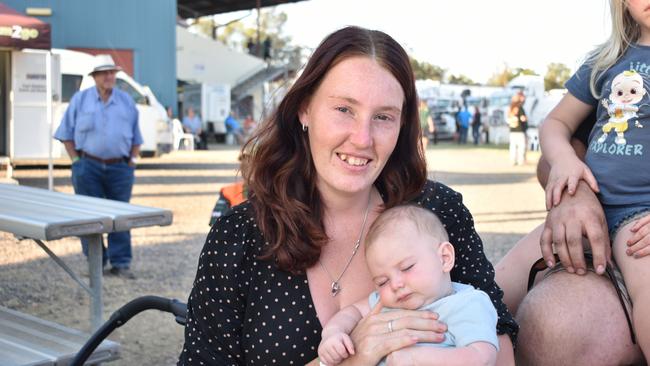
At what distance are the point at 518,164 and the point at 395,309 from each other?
2275cm

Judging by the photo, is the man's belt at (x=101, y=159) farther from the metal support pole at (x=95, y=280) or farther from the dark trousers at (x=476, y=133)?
the dark trousers at (x=476, y=133)

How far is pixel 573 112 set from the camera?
239 cm

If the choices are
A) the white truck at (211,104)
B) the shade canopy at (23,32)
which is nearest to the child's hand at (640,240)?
the shade canopy at (23,32)

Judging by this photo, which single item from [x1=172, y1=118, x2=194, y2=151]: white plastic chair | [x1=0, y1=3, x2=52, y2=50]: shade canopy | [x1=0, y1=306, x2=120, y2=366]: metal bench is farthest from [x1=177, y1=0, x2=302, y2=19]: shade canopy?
[x1=0, y1=306, x2=120, y2=366]: metal bench

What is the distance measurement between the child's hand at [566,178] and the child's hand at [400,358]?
22.7 inches

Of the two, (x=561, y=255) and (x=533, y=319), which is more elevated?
(x=561, y=255)

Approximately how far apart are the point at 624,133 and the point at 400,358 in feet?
2.58

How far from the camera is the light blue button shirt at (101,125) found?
28.0ft

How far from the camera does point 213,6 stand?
52.4 m

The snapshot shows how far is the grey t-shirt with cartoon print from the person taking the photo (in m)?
2.09

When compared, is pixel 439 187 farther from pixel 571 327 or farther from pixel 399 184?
pixel 571 327

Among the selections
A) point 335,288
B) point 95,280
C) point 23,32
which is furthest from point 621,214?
point 23,32

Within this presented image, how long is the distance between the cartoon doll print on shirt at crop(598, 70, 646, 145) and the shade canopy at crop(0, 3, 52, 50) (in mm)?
13997

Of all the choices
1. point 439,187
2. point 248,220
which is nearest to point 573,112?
point 439,187
